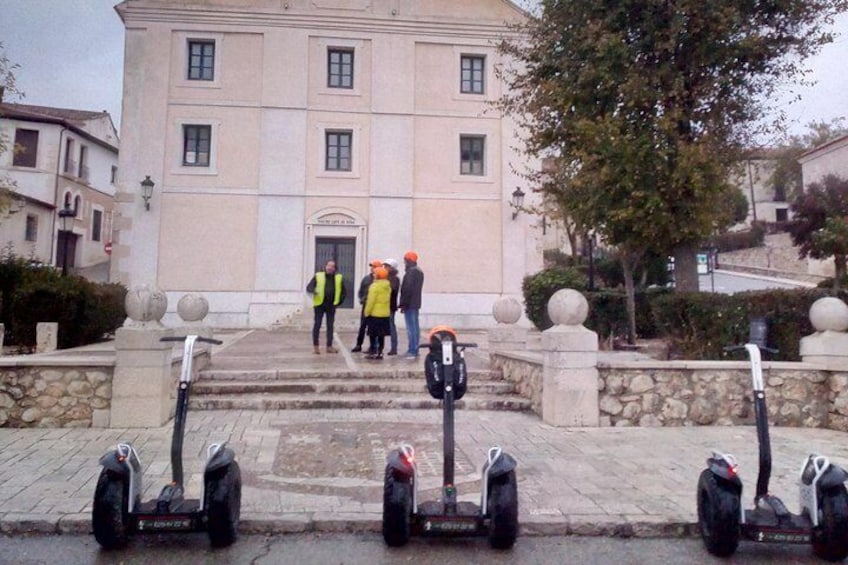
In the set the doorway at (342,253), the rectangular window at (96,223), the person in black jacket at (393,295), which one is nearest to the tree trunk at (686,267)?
the person in black jacket at (393,295)

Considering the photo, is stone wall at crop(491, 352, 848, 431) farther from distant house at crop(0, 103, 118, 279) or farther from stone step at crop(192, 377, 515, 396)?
distant house at crop(0, 103, 118, 279)

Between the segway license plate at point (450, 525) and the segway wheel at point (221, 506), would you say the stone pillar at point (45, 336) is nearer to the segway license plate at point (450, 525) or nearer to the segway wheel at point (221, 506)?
the segway wheel at point (221, 506)

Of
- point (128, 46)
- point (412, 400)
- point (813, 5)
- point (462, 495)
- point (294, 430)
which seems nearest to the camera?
point (462, 495)

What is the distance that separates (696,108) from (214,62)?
1652cm

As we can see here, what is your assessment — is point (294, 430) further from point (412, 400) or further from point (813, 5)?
point (813, 5)

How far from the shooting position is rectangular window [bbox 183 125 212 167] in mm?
21797

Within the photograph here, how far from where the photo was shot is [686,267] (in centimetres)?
1196

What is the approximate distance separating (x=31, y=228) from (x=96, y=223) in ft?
28.5

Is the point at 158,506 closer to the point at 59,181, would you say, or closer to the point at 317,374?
the point at 317,374

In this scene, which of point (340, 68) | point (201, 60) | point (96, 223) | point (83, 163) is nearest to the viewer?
point (201, 60)

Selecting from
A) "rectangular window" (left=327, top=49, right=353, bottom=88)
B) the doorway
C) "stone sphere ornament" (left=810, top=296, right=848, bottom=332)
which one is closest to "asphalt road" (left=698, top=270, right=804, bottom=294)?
the doorway

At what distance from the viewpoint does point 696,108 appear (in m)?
11.2

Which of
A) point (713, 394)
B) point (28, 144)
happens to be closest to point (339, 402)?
point (713, 394)

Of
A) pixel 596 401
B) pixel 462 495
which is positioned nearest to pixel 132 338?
pixel 462 495
